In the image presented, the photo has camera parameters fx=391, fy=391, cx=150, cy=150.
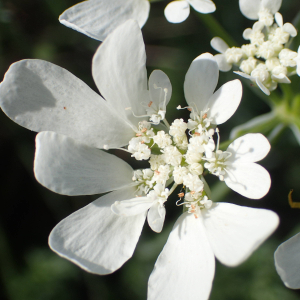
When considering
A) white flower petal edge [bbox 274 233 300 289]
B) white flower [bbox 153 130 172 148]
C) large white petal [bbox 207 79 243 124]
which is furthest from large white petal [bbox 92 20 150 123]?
white flower petal edge [bbox 274 233 300 289]

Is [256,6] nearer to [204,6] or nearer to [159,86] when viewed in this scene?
[204,6]

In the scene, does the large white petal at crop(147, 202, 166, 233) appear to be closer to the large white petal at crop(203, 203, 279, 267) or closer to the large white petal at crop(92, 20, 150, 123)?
the large white petal at crop(203, 203, 279, 267)

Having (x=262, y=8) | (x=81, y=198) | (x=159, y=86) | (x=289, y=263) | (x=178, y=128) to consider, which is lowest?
(x=81, y=198)

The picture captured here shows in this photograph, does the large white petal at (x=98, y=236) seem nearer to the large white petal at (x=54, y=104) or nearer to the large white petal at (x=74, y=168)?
the large white petal at (x=74, y=168)

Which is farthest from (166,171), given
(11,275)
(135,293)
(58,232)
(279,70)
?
(11,275)

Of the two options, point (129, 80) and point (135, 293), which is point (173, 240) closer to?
point (129, 80)

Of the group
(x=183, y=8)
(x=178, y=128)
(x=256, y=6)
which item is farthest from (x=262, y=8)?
(x=178, y=128)

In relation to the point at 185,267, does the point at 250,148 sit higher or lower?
higher
